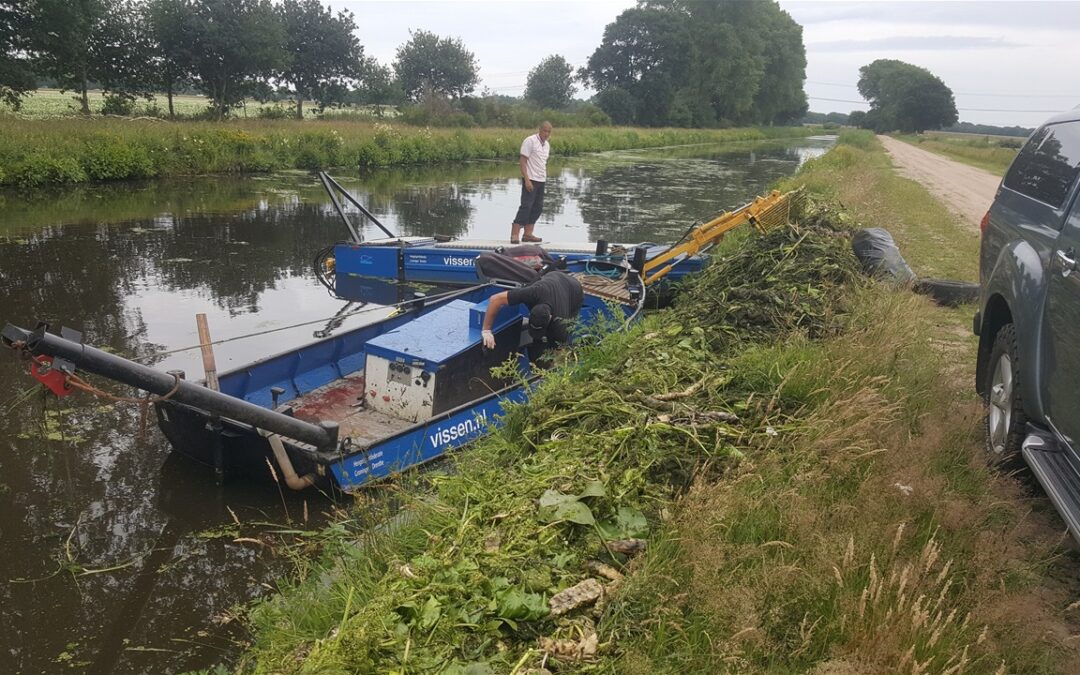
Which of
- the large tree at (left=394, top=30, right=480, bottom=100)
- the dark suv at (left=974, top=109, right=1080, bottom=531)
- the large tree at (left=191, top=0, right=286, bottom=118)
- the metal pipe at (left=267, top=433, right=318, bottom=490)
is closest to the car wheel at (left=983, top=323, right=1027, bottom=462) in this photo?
the dark suv at (left=974, top=109, right=1080, bottom=531)

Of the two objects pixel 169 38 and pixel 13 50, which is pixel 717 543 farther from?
pixel 169 38

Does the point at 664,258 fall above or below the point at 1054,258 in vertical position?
below

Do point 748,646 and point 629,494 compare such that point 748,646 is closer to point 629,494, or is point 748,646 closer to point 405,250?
point 629,494

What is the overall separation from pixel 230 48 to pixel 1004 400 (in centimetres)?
3942

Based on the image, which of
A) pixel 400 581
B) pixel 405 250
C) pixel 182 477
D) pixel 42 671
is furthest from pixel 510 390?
pixel 405 250

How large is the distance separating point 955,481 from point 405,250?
31.6 ft

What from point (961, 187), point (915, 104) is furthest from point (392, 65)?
point (915, 104)

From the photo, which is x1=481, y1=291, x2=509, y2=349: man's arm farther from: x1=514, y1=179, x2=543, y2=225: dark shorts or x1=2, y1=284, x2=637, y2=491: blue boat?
x1=514, y1=179, x2=543, y2=225: dark shorts

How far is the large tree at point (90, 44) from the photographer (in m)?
27.1

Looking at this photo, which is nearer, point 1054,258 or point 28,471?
point 1054,258

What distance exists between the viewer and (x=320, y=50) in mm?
47344

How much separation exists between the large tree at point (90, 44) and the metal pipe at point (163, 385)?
97.8 feet

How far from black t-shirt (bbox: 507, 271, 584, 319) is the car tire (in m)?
4.20

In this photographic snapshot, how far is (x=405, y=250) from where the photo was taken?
12.0 metres
